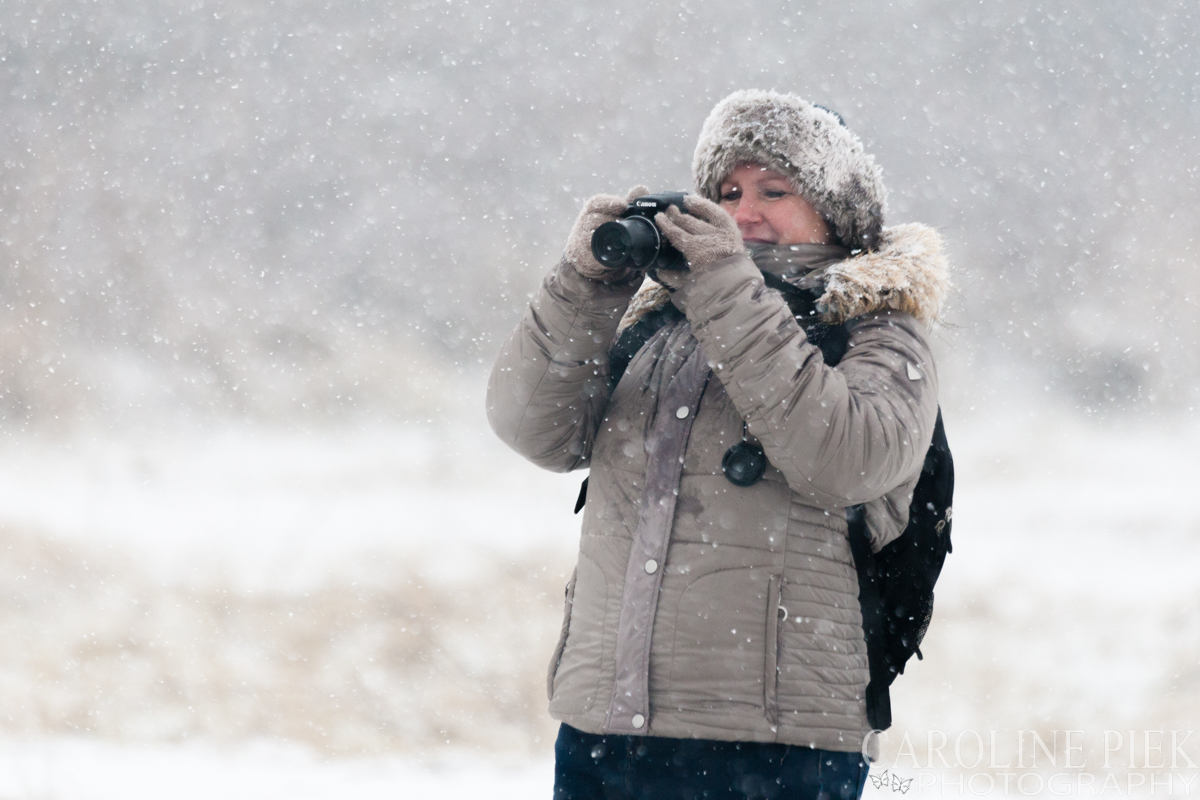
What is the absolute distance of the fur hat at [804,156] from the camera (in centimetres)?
104

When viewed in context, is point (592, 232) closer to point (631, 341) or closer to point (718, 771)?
point (631, 341)

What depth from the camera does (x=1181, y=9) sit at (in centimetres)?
459

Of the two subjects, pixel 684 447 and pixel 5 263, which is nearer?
pixel 684 447

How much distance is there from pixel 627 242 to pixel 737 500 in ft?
0.84

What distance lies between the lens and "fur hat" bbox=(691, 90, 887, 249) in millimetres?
1043

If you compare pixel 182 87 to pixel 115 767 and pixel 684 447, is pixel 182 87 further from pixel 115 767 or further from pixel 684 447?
pixel 684 447

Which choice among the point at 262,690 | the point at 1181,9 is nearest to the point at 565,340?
the point at 262,690

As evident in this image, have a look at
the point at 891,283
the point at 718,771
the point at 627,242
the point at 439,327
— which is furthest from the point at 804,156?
the point at 439,327

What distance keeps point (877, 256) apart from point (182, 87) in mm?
4515

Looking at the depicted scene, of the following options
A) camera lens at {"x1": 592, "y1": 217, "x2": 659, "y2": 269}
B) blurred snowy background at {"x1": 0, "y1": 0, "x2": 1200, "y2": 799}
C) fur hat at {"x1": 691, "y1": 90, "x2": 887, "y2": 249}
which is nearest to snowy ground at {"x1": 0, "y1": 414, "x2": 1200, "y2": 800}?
blurred snowy background at {"x1": 0, "y1": 0, "x2": 1200, "y2": 799}

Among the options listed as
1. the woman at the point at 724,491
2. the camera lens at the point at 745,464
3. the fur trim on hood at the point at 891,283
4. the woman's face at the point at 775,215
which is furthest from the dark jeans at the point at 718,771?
the woman's face at the point at 775,215

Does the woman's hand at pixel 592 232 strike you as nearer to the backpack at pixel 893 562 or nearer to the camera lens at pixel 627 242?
the camera lens at pixel 627 242

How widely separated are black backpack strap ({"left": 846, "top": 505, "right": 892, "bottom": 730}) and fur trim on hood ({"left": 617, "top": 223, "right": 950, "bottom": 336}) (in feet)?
0.65

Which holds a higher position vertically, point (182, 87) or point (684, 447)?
Answer: point (182, 87)
